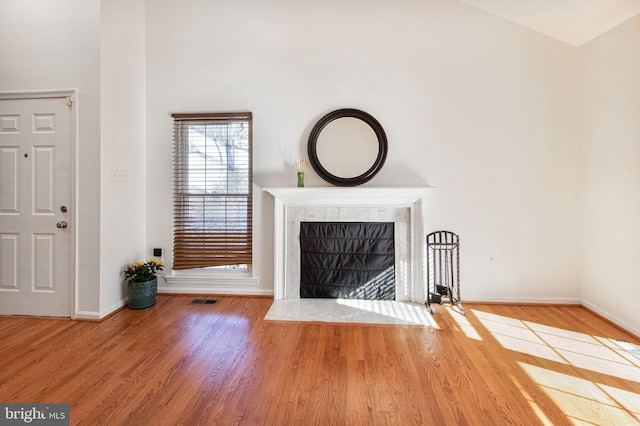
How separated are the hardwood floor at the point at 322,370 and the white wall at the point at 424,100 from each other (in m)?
0.79

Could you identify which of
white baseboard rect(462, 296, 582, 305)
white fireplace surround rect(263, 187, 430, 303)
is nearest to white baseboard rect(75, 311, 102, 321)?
white fireplace surround rect(263, 187, 430, 303)

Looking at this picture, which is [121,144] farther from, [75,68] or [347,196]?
[347,196]

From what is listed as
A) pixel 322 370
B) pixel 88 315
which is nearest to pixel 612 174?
pixel 322 370

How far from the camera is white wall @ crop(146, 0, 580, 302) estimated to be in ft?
10.7

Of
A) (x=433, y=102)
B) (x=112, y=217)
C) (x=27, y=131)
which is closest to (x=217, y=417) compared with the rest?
(x=112, y=217)

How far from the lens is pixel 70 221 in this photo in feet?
9.46

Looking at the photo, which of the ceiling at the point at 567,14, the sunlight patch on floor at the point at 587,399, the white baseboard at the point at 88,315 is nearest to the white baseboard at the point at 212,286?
the white baseboard at the point at 88,315

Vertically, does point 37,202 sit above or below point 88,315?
above

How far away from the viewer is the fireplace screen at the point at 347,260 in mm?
3363

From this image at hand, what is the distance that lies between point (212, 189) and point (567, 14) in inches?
155

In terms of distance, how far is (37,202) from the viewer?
2.90 metres

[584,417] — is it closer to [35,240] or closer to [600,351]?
[600,351]

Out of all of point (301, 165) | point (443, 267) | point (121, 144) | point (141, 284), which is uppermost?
point (121, 144)

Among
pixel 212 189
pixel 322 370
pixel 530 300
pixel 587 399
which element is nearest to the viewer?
pixel 587 399
